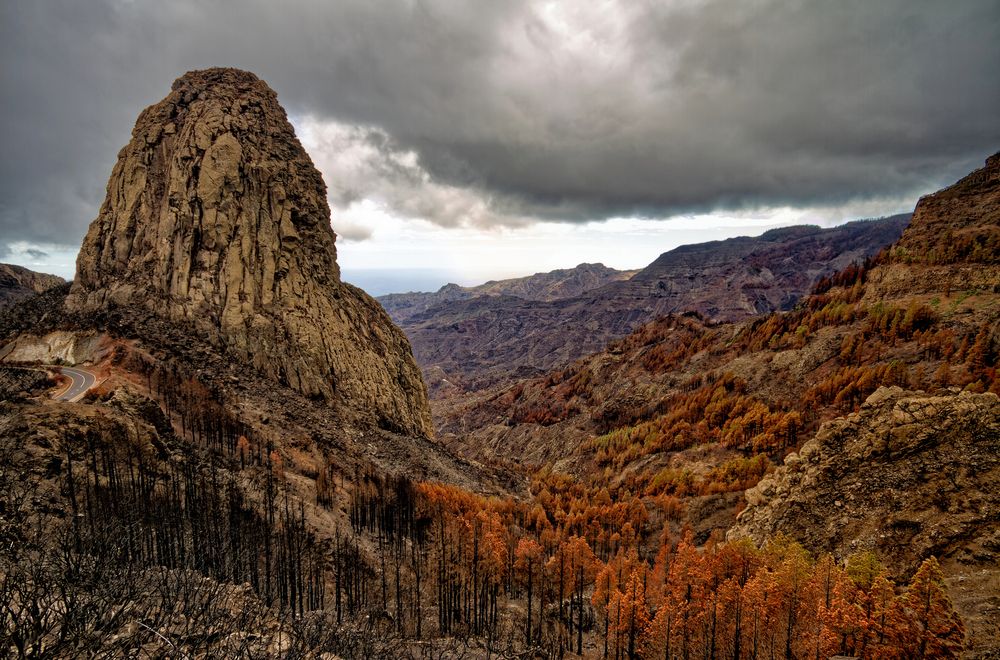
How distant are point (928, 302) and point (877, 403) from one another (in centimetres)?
6140

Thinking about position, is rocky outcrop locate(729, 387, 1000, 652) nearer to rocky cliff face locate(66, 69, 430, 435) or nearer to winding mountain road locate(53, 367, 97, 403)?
rocky cliff face locate(66, 69, 430, 435)

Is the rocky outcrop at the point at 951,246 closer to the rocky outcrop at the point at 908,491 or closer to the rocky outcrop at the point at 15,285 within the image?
the rocky outcrop at the point at 908,491

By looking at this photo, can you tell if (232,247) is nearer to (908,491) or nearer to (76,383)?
(76,383)

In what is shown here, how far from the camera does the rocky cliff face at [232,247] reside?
69.2m

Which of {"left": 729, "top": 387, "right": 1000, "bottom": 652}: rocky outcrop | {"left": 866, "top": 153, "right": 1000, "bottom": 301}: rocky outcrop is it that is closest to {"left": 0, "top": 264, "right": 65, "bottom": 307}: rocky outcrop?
{"left": 729, "top": 387, "right": 1000, "bottom": 652}: rocky outcrop

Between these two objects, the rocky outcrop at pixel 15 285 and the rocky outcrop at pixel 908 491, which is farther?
the rocky outcrop at pixel 15 285

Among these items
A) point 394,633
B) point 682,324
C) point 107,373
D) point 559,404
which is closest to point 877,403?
point 394,633

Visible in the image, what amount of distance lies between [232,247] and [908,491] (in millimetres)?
95737

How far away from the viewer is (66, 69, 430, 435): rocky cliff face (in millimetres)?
69250

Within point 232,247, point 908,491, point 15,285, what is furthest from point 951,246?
point 15,285

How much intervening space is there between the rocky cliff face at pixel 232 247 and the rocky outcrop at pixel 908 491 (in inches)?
2600

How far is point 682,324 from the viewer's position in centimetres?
19000

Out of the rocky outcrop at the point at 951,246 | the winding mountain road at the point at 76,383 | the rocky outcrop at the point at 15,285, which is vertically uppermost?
the rocky outcrop at the point at 15,285

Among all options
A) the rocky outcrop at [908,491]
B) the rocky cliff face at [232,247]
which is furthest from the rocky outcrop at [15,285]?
the rocky outcrop at [908,491]
